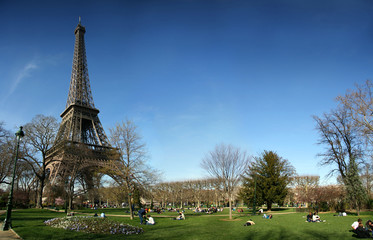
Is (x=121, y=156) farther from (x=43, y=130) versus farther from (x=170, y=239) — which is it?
(x=43, y=130)

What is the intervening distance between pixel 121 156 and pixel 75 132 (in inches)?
1488

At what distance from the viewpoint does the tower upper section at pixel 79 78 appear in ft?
213

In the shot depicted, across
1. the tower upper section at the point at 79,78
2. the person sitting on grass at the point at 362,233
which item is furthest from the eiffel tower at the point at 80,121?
the person sitting on grass at the point at 362,233

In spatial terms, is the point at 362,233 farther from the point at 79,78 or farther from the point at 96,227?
the point at 79,78

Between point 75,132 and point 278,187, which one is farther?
point 75,132

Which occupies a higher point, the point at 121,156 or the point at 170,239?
the point at 121,156

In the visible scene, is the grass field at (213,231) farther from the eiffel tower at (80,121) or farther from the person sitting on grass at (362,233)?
the eiffel tower at (80,121)

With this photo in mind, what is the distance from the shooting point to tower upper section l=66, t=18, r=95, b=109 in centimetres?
6483

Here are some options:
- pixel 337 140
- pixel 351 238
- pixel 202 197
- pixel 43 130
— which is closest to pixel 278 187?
pixel 337 140

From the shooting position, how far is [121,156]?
945 inches

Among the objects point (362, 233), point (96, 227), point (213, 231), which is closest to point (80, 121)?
point (96, 227)

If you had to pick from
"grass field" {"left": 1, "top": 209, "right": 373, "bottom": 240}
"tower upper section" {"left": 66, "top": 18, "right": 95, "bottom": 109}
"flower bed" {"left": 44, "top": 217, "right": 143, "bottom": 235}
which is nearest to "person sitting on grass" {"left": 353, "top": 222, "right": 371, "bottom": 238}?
"grass field" {"left": 1, "top": 209, "right": 373, "bottom": 240}

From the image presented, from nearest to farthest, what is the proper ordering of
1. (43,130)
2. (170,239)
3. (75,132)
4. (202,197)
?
(170,239) → (43,130) → (75,132) → (202,197)

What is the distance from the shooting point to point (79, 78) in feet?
221
